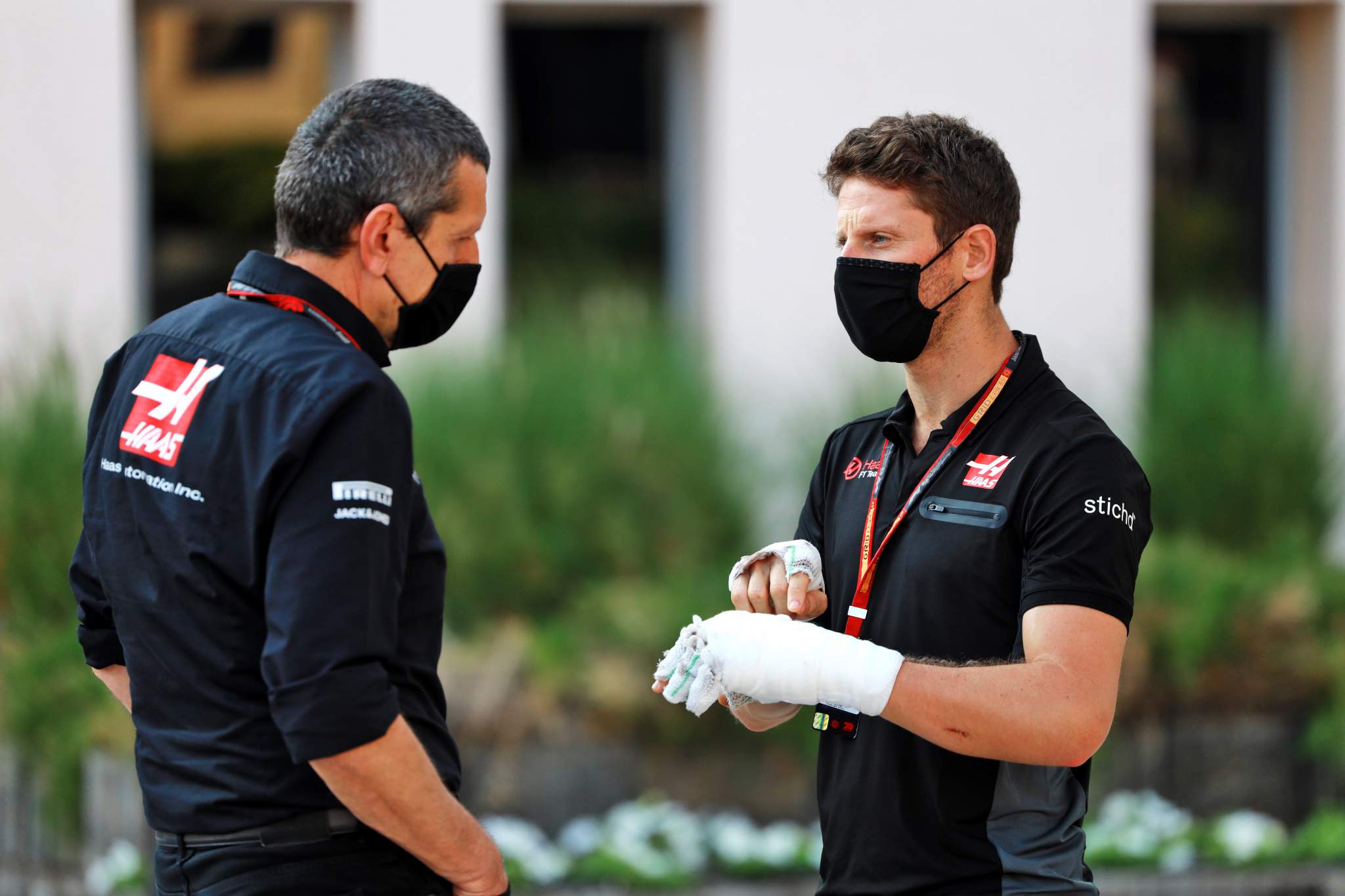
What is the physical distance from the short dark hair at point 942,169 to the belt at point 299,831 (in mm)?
1236

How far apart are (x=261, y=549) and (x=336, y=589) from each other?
14 centimetres

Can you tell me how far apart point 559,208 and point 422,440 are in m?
1.96

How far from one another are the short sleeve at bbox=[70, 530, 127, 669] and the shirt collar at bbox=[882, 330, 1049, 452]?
123 cm

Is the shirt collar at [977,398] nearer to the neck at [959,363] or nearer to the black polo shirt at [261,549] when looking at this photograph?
the neck at [959,363]

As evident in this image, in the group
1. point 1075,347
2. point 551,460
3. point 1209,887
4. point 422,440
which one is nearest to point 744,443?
point 551,460

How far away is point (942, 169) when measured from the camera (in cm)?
238

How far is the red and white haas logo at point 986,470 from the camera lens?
2225mm

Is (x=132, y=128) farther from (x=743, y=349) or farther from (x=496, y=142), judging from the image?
(x=743, y=349)

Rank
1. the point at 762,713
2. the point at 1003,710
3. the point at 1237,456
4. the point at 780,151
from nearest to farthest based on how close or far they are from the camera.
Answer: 1. the point at 1003,710
2. the point at 762,713
3. the point at 1237,456
4. the point at 780,151

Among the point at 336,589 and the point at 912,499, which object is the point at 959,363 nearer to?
the point at 912,499

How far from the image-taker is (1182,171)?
302 inches

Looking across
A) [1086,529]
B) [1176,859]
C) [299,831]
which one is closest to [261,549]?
[299,831]

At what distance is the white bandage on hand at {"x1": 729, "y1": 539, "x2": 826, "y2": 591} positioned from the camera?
238 cm

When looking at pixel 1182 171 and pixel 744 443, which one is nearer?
pixel 744 443
